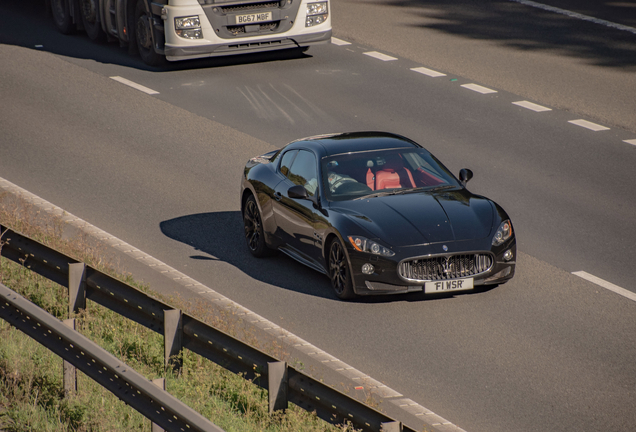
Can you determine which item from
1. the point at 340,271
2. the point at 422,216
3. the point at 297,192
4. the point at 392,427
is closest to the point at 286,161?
the point at 297,192

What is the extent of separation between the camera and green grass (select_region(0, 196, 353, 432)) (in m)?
6.86

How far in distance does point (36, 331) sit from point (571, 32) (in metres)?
18.8

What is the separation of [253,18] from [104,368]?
13.9 m

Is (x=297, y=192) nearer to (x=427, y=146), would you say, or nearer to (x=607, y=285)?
(x=607, y=285)

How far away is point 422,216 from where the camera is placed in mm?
9695

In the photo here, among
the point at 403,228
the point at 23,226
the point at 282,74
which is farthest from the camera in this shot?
the point at 282,74

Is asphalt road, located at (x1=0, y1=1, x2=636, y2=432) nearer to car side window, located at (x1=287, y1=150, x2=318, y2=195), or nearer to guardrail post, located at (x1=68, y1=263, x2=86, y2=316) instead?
car side window, located at (x1=287, y1=150, x2=318, y2=195)

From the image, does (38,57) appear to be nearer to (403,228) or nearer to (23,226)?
(23,226)

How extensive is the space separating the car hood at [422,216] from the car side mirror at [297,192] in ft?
1.58

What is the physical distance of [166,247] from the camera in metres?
11.5

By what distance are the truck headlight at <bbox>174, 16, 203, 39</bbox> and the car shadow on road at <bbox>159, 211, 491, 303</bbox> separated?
7.43 m

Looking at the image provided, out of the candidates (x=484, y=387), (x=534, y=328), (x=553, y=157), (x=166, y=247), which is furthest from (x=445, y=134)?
(x=484, y=387)

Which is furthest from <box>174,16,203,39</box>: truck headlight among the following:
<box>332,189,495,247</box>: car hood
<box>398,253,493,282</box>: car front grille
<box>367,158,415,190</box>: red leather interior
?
<box>398,253,493,282</box>: car front grille

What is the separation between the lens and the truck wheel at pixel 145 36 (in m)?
19.9
